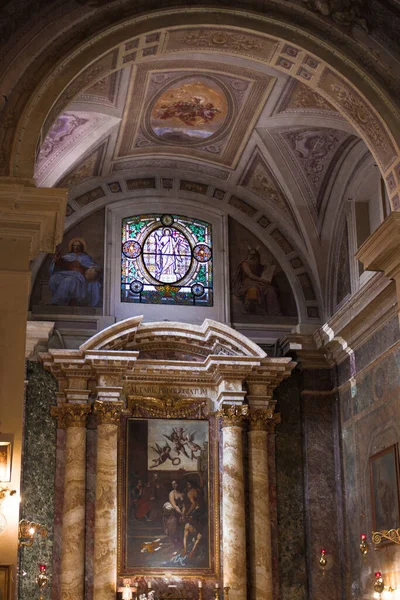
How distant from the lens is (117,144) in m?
18.6

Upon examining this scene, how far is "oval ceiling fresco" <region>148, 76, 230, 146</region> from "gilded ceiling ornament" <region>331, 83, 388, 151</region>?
3.36 metres

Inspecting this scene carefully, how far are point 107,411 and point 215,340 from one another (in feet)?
8.50

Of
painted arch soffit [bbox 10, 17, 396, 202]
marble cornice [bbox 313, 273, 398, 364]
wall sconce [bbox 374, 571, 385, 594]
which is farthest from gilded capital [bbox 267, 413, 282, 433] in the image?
painted arch soffit [bbox 10, 17, 396, 202]

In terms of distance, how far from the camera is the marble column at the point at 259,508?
1766 centimetres

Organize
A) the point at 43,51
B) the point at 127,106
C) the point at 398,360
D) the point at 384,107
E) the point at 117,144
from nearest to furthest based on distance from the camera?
the point at 43,51
the point at 384,107
the point at 398,360
the point at 127,106
the point at 117,144

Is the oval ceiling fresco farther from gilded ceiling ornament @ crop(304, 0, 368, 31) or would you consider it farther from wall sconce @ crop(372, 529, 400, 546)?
wall sconce @ crop(372, 529, 400, 546)

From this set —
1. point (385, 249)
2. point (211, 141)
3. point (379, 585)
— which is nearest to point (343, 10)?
point (385, 249)

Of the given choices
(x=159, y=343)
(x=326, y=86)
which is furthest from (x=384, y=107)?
(x=159, y=343)

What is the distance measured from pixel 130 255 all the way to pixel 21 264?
8131 millimetres

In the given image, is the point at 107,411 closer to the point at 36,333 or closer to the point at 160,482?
the point at 160,482

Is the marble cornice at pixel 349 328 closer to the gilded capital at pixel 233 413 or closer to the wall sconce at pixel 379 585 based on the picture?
the gilded capital at pixel 233 413

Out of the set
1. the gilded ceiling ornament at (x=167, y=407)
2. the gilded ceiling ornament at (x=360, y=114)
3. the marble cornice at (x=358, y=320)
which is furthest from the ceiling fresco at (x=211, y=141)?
the gilded ceiling ornament at (x=167, y=407)

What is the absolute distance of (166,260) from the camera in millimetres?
20109

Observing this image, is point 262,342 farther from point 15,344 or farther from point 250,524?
point 15,344
